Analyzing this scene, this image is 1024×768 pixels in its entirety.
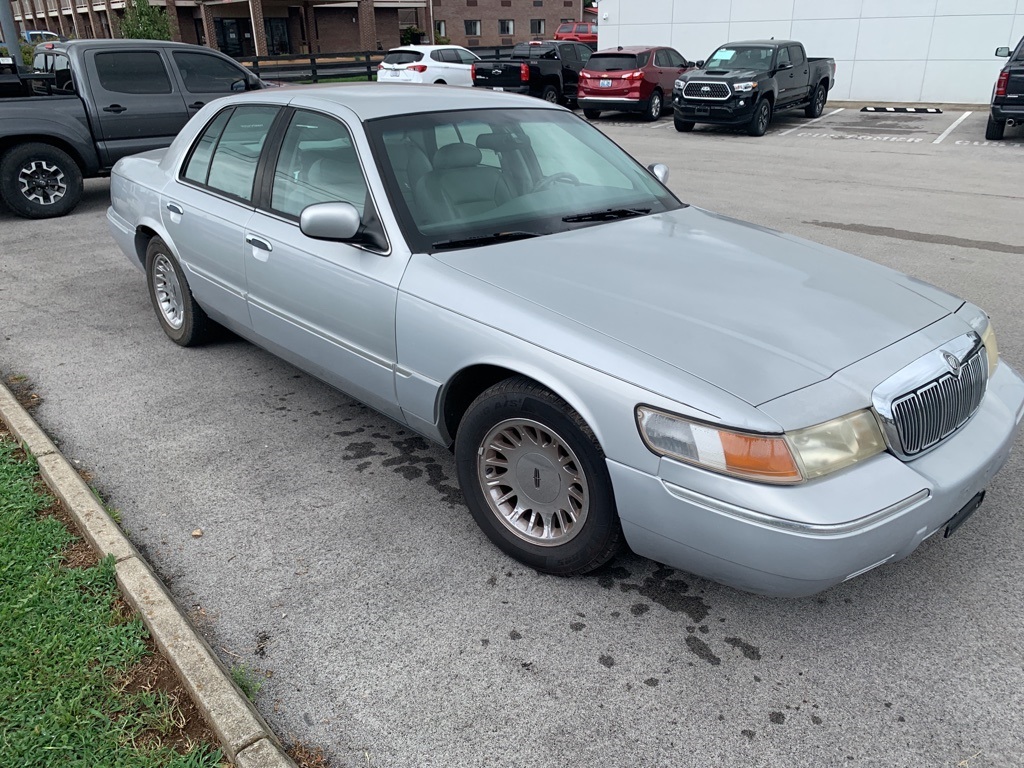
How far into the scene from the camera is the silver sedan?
2.46 meters

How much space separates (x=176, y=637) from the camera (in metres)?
2.63

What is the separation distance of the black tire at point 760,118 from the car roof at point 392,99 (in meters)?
13.7

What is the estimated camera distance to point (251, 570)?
313 cm

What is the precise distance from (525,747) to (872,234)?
7556mm

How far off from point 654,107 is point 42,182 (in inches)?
568

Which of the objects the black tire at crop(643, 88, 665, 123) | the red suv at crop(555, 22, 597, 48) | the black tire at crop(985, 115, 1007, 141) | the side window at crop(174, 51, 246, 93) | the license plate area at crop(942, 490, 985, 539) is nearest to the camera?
the license plate area at crop(942, 490, 985, 539)

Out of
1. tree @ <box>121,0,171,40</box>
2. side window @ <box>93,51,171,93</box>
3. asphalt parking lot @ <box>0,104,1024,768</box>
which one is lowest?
asphalt parking lot @ <box>0,104,1024,768</box>

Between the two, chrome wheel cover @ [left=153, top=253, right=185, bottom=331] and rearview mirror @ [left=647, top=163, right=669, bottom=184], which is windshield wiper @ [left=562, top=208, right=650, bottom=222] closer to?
rearview mirror @ [left=647, top=163, right=669, bottom=184]

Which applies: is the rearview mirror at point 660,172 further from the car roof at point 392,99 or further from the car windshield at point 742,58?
the car windshield at point 742,58

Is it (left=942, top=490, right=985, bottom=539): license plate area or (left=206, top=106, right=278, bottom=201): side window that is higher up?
(left=206, top=106, right=278, bottom=201): side window

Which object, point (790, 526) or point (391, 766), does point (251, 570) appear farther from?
point (790, 526)

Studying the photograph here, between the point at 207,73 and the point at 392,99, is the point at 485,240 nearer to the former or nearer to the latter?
the point at 392,99

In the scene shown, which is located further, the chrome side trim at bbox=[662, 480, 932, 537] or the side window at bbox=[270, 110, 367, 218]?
the side window at bbox=[270, 110, 367, 218]

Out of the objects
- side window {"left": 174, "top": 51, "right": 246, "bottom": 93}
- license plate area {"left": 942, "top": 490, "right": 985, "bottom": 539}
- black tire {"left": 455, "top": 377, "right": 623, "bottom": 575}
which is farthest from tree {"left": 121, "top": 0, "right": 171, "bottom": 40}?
license plate area {"left": 942, "top": 490, "right": 985, "bottom": 539}
